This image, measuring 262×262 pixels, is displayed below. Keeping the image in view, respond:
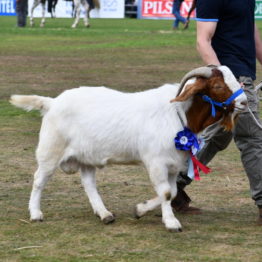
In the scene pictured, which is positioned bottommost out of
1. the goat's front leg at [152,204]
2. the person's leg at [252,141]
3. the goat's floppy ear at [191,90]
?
the goat's front leg at [152,204]

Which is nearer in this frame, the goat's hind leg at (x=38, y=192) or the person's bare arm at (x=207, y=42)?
the person's bare arm at (x=207, y=42)

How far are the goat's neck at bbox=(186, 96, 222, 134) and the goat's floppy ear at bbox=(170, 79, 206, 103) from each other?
0.53 ft

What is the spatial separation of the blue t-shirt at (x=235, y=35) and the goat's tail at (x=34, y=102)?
146 cm

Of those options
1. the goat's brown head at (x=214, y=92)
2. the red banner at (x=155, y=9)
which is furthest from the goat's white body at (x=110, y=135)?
the red banner at (x=155, y=9)

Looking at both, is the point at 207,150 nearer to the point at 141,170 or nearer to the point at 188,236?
the point at 188,236

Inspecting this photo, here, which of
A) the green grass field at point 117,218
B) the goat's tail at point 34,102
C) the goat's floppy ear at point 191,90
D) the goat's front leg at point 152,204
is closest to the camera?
the green grass field at point 117,218

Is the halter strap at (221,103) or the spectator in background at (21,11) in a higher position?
the halter strap at (221,103)

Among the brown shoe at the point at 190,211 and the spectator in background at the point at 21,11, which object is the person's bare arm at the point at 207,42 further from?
the spectator in background at the point at 21,11

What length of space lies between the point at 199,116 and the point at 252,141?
61 cm

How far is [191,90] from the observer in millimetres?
6605

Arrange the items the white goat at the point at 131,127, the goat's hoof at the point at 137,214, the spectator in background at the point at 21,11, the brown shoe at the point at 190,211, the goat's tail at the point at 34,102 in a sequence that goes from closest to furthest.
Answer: the white goat at the point at 131,127, the goat's hoof at the point at 137,214, the goat's tail at the point at 34,102, the brown shoe at the point at 190,211, the spectator in background at the point at 21,11

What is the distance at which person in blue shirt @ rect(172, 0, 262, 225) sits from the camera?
22.9 ft

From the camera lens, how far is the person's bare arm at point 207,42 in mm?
6902

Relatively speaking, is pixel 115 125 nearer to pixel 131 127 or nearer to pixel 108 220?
pixel 131 127
